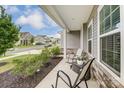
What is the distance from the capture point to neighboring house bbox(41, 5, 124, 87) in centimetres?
185

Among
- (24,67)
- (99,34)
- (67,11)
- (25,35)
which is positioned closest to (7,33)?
(25,35)

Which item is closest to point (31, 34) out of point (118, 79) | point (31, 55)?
point (31, 55)

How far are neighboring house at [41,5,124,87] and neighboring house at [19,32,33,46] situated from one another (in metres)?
0.75

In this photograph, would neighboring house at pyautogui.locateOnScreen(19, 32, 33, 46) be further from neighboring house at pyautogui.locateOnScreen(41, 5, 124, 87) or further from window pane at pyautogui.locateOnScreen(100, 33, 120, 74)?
window pane at pyautogui.locateOnScreen(100, 33, 120, 74)

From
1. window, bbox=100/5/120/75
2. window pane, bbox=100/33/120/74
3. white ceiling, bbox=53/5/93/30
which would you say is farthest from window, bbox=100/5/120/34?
white ceiling, bbox=53/5/93/30

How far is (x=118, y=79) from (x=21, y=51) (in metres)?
2.52

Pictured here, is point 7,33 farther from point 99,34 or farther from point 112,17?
point 112,17

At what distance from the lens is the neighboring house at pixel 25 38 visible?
11.5 ft

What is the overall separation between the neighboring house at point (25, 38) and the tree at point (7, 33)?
1.02 ft

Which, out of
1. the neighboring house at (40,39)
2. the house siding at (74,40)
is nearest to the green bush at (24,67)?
the neighboring house at (40,39)

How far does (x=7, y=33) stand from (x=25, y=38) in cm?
73

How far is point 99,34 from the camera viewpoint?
126 inches

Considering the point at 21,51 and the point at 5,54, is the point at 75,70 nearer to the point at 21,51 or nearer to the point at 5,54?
the point at 21,51

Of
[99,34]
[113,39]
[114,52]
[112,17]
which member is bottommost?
[114,52]
